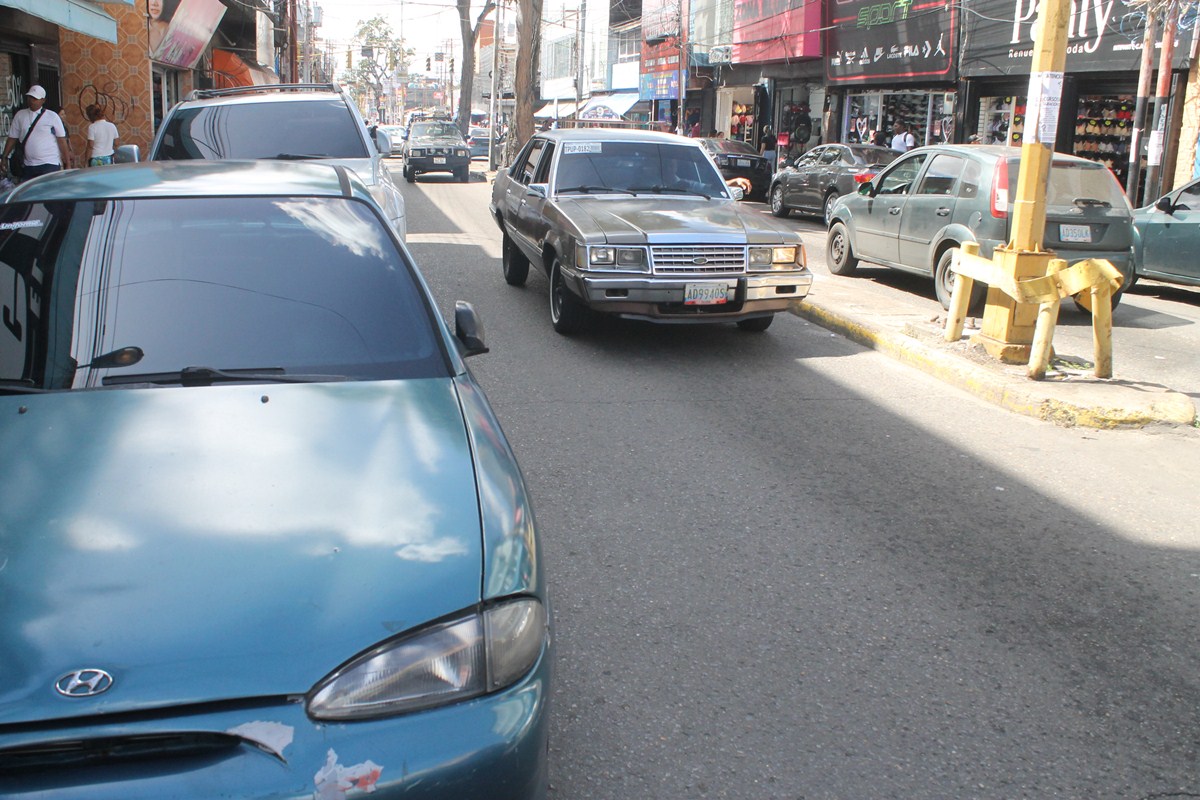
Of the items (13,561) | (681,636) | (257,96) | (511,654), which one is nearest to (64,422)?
(13,561)

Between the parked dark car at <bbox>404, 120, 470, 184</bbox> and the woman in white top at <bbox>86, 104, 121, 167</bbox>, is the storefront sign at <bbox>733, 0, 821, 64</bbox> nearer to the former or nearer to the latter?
the parked dark car at <bbox>404, 120, 470, 184</bbox>

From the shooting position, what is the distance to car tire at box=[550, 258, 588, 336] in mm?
8555

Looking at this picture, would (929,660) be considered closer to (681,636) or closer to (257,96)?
(681,636)

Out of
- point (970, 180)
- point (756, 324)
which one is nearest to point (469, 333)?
point (756, 324)

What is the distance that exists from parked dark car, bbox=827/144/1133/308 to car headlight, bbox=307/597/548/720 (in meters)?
Result: 8.22

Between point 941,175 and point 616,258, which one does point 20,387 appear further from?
point 941,175

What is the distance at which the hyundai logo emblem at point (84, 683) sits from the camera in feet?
6.47

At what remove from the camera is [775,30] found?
29.8 meters

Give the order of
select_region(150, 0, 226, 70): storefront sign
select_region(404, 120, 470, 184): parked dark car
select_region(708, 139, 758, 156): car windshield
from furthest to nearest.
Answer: select_region(404, 120, 470, 184): parked dark car < select_region(708, 139, 758, 156): car windshield < select_region(150, 0, 226, 70): storefront sign

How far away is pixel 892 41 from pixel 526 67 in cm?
1036

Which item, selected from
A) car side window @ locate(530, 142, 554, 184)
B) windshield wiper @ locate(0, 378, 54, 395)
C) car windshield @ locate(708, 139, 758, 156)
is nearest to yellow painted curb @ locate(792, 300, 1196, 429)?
car side window @ locate(530, 142, 554, 184)

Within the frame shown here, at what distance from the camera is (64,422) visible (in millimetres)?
2854

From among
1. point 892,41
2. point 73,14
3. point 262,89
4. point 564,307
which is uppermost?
point 892,41

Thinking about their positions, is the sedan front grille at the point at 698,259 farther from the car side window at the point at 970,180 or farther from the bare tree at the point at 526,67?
the bare tree at the point at 526,67
